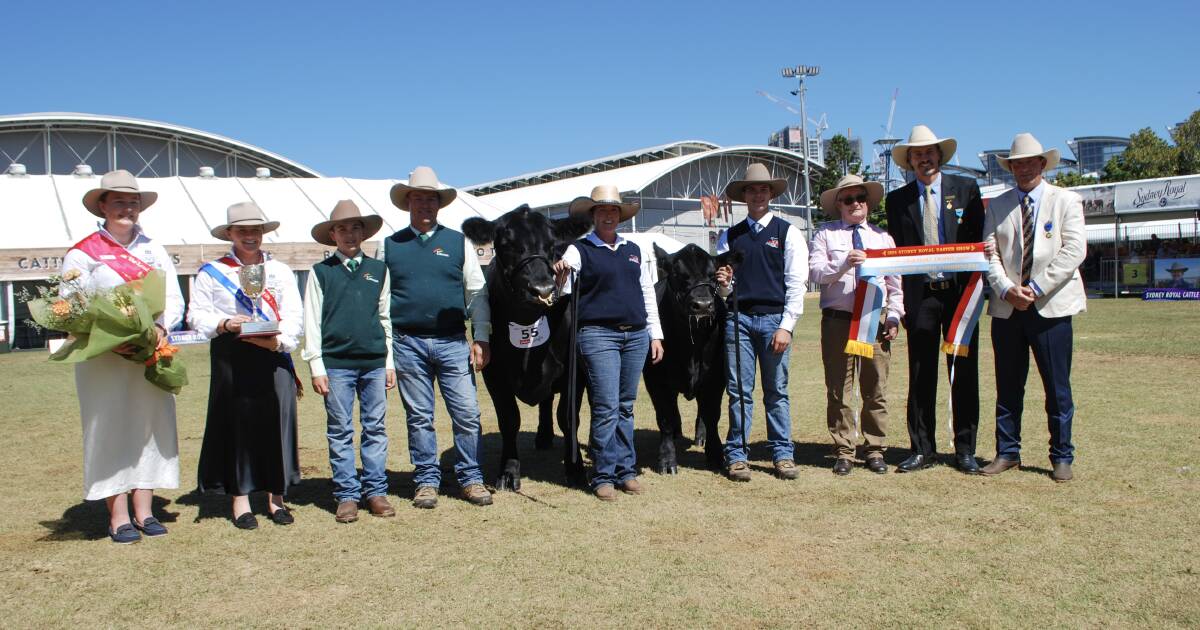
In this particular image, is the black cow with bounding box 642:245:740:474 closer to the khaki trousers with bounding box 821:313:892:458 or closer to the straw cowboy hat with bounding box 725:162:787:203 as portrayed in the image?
the straw cowboy hat with bounding box 725:162:787:203

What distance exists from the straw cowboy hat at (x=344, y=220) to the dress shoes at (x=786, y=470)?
3356 millimetres

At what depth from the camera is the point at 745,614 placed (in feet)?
12.5

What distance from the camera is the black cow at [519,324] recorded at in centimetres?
598

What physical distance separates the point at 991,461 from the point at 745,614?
11.9 feet

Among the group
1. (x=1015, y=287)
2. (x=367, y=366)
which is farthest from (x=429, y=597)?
(x=1015, y=287)

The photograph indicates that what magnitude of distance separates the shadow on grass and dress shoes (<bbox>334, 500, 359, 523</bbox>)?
44.5 inches

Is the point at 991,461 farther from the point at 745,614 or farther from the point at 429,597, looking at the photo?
the point at 429,597

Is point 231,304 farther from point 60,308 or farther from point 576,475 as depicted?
point 576,475

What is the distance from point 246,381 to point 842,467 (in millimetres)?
4258

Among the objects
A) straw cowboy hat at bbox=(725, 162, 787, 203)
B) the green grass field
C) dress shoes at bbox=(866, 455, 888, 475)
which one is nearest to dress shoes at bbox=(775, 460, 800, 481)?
the green grass field

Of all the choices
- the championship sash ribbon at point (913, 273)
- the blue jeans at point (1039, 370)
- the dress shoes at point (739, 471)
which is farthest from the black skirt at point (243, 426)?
the blue jeans at point (1039, 370)

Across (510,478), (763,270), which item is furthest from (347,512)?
(763,270)

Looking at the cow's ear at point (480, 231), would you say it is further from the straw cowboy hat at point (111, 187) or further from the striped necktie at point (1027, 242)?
the striped necktie at point (1027, 242)

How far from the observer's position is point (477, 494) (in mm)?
5945
